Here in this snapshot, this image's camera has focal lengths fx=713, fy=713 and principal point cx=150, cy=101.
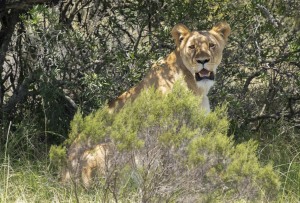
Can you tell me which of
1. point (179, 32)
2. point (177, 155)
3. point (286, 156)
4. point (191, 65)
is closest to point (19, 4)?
point (179, 32)

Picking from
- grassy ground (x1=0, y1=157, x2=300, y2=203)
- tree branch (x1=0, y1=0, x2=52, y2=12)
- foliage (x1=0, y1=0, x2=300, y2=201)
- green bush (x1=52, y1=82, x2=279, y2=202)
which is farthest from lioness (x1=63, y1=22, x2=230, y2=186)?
tree branch (x1=0, y1=0, x2=52, y2=12)

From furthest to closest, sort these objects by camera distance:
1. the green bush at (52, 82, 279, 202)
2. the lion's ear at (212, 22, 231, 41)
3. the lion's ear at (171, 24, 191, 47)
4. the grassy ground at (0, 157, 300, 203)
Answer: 1. the lion's ear at (212, 22, 231, 41)
2. the lion's ear at (171, 24, 191, 47)
3. the grassy ground at (0, 157, 300, 203)
4. the green bush at (52, 82, 279, 202)

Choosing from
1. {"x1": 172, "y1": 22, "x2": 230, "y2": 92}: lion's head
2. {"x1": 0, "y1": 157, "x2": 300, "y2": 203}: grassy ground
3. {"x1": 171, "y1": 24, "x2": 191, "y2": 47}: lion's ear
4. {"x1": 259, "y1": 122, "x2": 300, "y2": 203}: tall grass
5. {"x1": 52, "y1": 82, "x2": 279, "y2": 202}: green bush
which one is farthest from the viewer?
{"x1": 171, "y1": 24, "x2": 191, "y2": 47}: lion's ear

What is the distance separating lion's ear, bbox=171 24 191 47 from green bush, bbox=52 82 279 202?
1.33 m

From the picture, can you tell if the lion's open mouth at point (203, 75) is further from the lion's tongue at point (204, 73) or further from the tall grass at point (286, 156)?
the tall grass at point (286, 156)

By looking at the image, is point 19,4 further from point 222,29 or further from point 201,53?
point 222,29

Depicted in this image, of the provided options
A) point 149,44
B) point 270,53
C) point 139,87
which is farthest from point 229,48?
point 139,87

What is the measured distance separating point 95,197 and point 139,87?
1421 millimetres

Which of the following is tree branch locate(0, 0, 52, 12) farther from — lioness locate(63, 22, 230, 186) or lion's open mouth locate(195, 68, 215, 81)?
lion's open mouth locate(195, 68, 215, 81)

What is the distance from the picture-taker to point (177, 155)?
196 inches

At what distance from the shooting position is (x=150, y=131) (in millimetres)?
5062

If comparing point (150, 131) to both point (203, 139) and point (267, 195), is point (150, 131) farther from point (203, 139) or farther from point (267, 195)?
point (267, 195)

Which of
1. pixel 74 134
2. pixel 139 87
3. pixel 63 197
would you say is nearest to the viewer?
pixel 74 134

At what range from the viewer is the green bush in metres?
4.94
